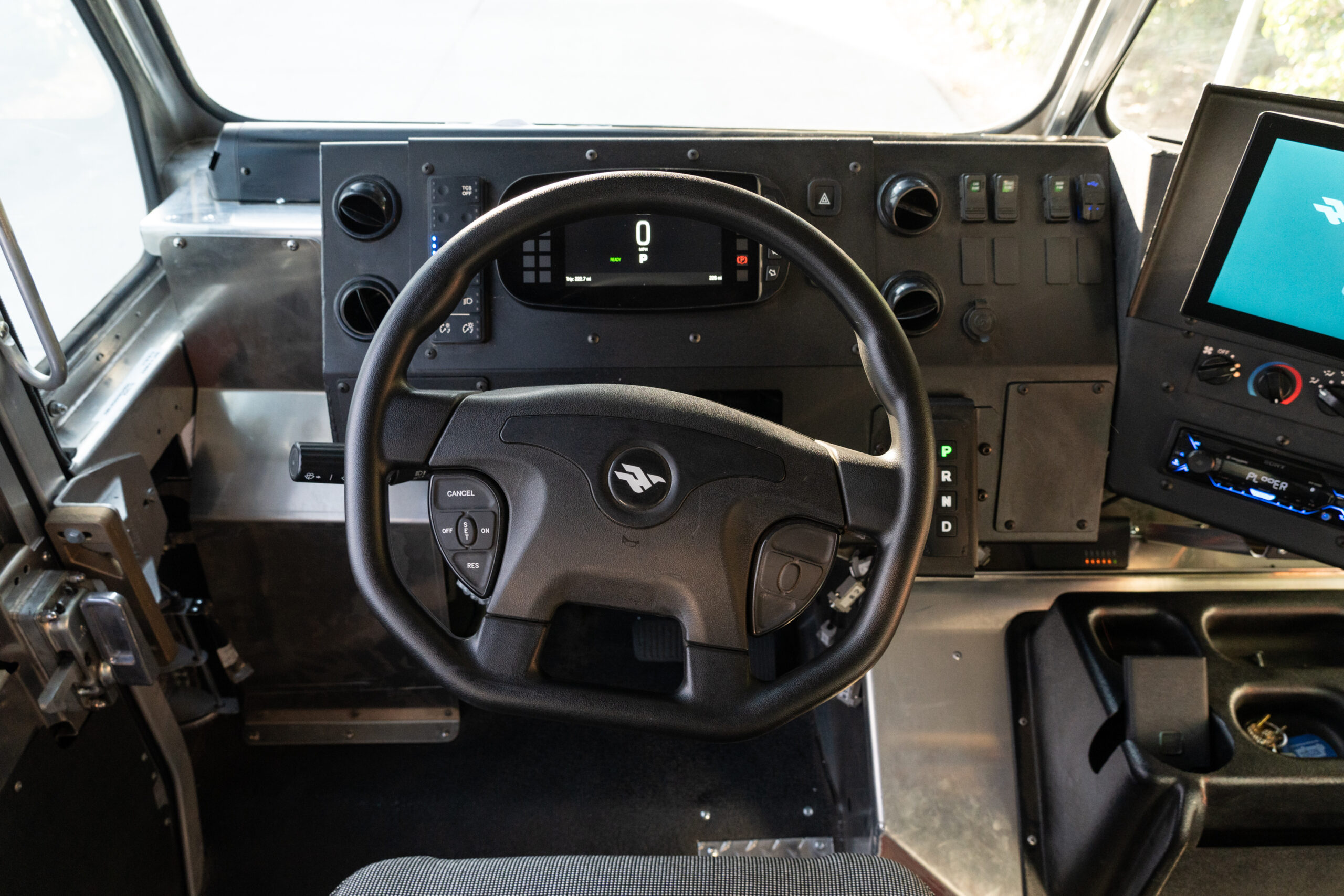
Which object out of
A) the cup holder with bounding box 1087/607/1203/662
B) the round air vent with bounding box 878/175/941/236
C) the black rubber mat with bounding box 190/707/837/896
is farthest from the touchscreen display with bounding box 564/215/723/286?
the black rubber mat with bounding box 190/707/837/896

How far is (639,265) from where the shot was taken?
49.3 inches

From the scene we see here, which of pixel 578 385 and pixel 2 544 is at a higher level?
pixel 578 385

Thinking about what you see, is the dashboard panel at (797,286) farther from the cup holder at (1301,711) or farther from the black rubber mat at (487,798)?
the black rubber mat at (487,798)

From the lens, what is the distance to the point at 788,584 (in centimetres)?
90

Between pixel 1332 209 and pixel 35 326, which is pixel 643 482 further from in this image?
pixel 1332 209

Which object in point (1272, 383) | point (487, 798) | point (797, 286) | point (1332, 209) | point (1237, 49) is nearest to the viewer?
point (1332, 209)

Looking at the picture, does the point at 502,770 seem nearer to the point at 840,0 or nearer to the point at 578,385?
the point at 578,385

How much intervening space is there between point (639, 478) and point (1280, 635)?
3.64 feet

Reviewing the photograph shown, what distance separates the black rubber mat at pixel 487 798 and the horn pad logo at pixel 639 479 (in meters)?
0.95

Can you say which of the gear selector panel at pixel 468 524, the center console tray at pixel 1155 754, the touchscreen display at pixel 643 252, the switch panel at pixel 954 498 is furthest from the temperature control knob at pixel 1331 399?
the gear selector panel at pixel 468 524

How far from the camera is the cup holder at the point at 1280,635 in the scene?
1.29m

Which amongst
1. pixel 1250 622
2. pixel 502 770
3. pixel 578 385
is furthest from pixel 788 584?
pixel 502 770

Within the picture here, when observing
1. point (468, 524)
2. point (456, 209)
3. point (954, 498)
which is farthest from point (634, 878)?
point (456, 209)

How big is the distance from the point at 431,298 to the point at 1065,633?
102 cm
